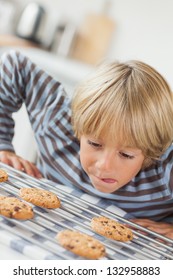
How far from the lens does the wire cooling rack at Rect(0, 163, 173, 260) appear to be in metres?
0.66

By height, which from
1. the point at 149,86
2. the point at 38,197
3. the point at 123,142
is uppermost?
the point at 149,86

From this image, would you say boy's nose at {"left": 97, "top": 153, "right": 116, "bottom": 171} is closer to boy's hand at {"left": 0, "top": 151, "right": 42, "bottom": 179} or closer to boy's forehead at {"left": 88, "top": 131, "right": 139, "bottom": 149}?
boy's forehead at {"left": 88, "top": 131, "right": 139, "bottom": 149}

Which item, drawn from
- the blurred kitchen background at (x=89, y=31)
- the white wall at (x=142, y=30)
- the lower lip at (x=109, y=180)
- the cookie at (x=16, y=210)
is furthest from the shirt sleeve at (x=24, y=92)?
the white wall at (x=142, y=30)

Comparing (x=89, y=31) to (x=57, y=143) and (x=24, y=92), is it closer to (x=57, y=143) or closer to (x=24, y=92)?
(x=24, y=92)

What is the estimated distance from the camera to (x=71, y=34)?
245cm

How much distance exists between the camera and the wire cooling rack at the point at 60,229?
2.17 feet

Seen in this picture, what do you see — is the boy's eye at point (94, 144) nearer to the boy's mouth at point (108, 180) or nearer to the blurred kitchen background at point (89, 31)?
the boy's mouth at point (108, 180)

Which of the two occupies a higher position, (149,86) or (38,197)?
(149,86)

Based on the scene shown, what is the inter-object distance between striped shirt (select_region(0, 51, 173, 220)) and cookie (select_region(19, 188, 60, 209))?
23 centimetres
